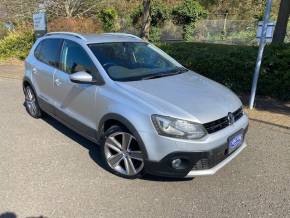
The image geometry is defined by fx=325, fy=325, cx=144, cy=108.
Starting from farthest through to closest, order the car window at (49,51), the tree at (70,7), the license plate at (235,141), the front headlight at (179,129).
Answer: the tree at (70,7)
the car window at (49,51)
the license plate at (235,141)
the front headlight at (179,129)

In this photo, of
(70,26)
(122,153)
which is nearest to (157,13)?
(70,26)

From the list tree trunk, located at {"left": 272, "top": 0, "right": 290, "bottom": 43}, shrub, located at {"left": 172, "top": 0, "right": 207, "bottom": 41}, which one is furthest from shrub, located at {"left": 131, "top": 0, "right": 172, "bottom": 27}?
tree trunk, located at {"left": 272, "top": 0, "right": 290, "bottom": 43}

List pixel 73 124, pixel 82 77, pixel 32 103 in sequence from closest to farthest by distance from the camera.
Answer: pixel 82 77, pixel 73 124, pixel 32 103

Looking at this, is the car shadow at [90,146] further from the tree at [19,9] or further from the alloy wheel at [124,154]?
the tree at [19,9]

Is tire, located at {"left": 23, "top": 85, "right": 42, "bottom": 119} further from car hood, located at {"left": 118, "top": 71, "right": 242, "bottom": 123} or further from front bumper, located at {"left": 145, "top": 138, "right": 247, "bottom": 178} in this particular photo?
front bumper, located at {"left": 145, "top": 138, "right": 247, "bottom": 178}

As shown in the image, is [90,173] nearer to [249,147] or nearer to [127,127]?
[127,127]

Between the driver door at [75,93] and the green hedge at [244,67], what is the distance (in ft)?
13.4

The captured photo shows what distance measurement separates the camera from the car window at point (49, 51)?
5.07m

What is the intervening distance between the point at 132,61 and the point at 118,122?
3.52 feet

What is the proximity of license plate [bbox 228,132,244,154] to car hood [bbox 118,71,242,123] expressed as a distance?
297 mm

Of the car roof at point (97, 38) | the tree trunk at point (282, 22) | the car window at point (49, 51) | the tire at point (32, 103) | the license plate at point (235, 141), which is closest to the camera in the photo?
the license plate at point (235, 141)

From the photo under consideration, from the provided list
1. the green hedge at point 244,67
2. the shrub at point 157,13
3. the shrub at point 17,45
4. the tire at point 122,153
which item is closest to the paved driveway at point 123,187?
the tire at point 122,153

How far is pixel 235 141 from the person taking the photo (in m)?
3.77

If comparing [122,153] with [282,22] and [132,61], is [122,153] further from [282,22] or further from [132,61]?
[282,22]
